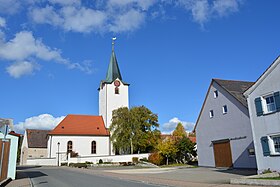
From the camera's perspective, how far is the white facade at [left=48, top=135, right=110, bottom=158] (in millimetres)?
51500

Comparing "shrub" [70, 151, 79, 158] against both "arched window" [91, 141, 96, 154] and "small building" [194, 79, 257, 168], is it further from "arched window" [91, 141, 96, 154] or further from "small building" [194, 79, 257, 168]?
"small building" [194, 79, 257, 168]

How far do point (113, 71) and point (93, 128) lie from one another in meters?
15.0

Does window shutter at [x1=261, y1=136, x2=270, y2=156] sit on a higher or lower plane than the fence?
higher

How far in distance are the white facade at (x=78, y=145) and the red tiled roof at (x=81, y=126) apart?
2.74 ft

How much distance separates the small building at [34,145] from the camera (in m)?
59.1

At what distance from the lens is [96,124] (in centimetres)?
5816

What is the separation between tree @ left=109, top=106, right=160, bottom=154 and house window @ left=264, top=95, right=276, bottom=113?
104 ft

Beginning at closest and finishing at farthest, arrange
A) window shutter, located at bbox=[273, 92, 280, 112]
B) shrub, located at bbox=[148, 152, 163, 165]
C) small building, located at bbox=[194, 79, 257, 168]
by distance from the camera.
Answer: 1. window shutter, located at bbox=[273, 92, 280, 112]
2. small building, located at bbox=[194, 79, 257, 168]
3. shrub, located at bbox=[148, 152, 163, 165]

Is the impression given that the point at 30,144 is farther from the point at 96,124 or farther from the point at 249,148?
the point at 249,148

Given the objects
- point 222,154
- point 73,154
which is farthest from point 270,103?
point 73,154

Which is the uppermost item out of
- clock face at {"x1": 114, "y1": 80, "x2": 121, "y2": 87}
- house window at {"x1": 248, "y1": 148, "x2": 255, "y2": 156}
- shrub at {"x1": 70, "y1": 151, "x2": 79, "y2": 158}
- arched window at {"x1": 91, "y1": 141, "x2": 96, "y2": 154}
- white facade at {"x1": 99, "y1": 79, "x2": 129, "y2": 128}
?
clock face at {"x1": 114, "y1": 80, "x2": 121, "y2": 87}

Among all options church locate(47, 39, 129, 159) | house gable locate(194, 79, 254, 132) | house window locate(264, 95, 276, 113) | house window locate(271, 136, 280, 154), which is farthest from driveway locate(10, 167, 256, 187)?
→ church locate(47, 39, 129, 159)

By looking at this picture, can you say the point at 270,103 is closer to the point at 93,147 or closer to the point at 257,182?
the point at 257,182

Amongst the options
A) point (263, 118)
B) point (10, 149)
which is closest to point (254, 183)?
point (263, 118)
